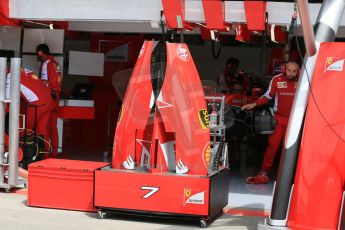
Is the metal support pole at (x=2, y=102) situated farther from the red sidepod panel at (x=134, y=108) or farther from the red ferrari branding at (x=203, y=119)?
the red ferrari branding at (x=203, y=119)

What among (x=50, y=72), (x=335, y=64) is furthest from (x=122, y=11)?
(x=335, y=64)

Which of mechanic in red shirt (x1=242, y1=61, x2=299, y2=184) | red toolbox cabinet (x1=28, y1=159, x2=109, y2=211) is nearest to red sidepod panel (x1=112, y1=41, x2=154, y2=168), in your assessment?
red toolbox cabinet (x1=28, y1=159, x2=109, y2=211)

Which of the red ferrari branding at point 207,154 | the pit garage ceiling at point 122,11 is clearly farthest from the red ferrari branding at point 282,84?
the red ferrari branding at point 207,154

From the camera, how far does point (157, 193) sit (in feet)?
21.0

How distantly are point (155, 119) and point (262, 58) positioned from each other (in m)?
6.26

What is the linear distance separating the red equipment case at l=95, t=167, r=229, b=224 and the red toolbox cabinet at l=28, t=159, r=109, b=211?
0.31 meters

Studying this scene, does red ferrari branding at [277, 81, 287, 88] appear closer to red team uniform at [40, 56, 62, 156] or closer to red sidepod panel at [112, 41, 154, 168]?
red sidepod panel at [112, 41, 154, 168]

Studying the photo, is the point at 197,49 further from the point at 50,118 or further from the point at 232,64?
the point at 50,118

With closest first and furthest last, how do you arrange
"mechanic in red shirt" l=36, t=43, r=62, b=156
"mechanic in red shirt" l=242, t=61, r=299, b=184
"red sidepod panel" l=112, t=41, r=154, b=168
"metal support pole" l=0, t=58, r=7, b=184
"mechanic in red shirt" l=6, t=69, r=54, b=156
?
"red sidepod panel" l=112, t=41, r=154, b=168 → "metal support pole" l=0, t=58, r=7, b=184 → "mechanic in red shirt" l=242, t=61, r=299, b=184 → "mechanic in red shirt" l=6, t=69, r=54, b=156 → "mechanic in red shirt" l=36, t=43, r=62, b=156

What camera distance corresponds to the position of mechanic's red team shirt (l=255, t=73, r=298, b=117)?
8.74 metres

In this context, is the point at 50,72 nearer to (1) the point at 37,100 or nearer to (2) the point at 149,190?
(1) the point at 37,100

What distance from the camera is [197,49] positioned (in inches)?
504

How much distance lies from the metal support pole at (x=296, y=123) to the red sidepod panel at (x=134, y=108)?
1.53 meters

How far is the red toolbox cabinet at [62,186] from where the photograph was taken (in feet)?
22.5
